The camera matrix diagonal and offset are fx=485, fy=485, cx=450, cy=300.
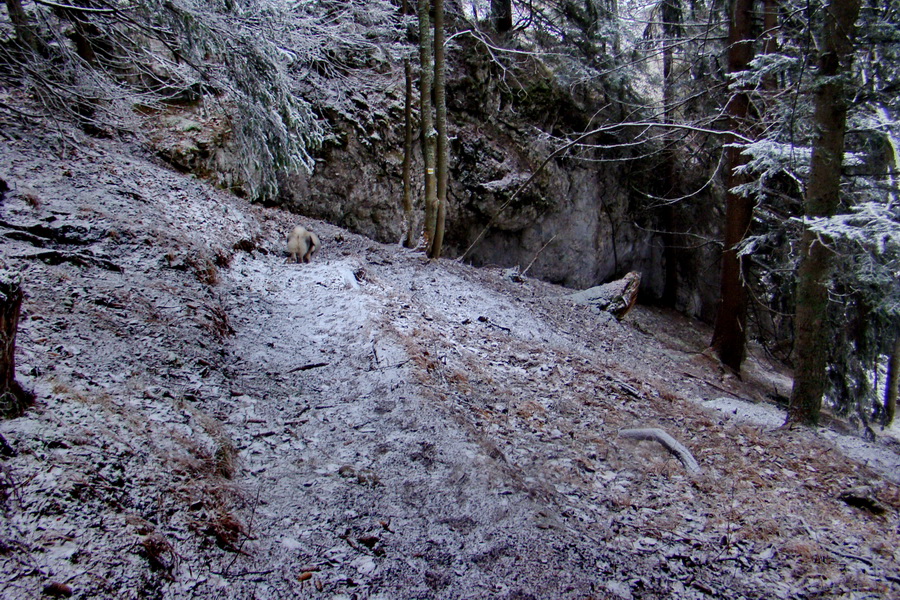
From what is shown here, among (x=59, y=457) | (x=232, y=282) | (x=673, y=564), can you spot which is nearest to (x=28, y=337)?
(x=59, y=457)

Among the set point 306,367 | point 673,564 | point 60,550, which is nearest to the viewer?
point 60,550

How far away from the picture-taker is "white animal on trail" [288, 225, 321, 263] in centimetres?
782

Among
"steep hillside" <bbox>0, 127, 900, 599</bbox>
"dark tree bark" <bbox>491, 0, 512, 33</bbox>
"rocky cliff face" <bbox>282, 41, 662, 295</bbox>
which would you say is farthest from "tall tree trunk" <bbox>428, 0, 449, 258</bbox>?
"dark tree bark" <bbox>491, 0, 512, 33</bbox>

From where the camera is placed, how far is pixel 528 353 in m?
6.57

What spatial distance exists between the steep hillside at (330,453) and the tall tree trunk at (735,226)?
155 inches

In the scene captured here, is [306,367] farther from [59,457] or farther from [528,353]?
[528,353]

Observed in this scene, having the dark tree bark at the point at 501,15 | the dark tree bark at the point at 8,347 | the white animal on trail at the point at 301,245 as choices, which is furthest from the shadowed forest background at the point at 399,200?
the dark tree bark at the point at 501,15

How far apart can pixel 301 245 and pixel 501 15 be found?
12.3 meters

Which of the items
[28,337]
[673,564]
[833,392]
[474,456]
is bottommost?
[833,392]

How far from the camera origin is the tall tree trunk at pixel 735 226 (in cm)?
970

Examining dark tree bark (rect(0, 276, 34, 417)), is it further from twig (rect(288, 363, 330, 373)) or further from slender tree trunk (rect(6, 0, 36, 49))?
slender tree trunk (rect(6, 0, 36, 49))

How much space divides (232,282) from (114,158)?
2.90 meters

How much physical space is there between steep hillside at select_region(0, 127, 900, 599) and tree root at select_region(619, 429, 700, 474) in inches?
4.3

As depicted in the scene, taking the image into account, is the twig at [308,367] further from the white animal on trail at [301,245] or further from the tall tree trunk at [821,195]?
the tall tree trunk at [821,195]
